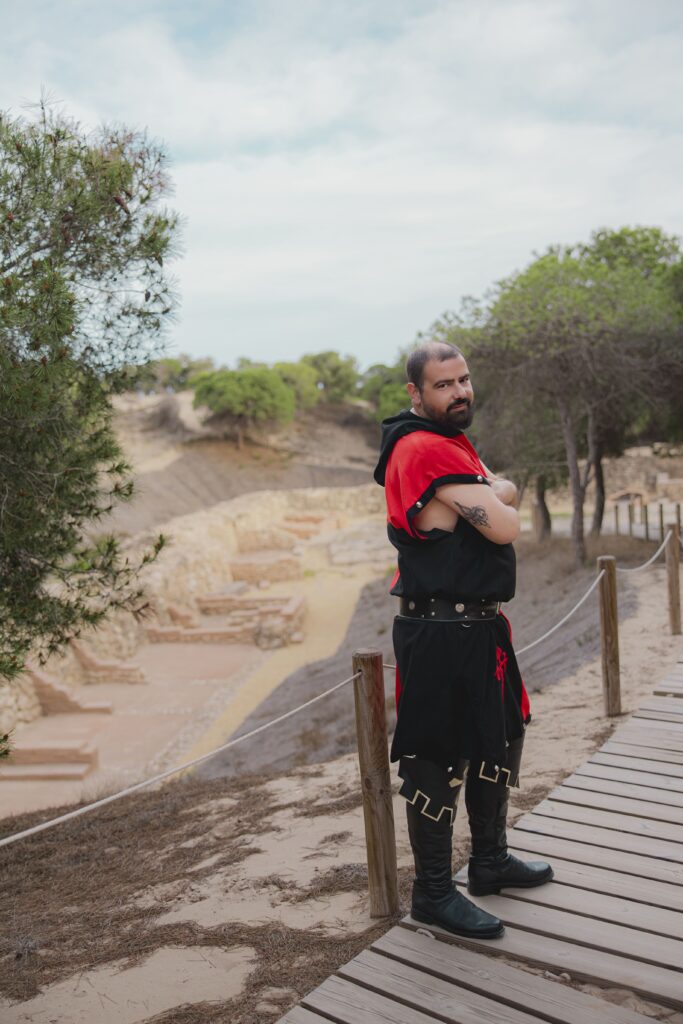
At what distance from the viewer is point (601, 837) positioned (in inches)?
134

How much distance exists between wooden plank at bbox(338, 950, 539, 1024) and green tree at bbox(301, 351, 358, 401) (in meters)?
52.2

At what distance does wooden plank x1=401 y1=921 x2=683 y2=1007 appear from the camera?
2.40 meters

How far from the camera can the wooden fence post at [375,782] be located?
313 cm

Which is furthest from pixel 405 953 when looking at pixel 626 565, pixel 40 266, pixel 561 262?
pixel 561 262

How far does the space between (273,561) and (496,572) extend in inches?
837

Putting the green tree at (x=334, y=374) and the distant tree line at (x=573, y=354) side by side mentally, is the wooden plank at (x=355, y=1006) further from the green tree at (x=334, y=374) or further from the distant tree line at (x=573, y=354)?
the green tree at (x=334, y=374)

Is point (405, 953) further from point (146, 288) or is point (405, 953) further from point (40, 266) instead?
point (146, 288)

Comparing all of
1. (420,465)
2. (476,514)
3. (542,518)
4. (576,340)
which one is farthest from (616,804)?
(542,518)

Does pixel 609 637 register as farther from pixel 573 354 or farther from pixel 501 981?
pixel 573 354

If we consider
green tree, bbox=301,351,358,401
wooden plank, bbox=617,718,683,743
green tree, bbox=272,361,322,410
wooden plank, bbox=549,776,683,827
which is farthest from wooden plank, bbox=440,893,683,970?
green tree, bbox=301,351,358,401

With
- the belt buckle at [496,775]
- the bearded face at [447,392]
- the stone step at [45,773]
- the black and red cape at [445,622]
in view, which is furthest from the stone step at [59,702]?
the bearded face at [447,392]

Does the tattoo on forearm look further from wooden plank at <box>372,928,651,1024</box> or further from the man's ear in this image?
wooden plank at <box>372,928,651,1024</box>

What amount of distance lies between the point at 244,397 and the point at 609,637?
130 ft

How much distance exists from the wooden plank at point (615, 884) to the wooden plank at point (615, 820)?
1.04 feet
